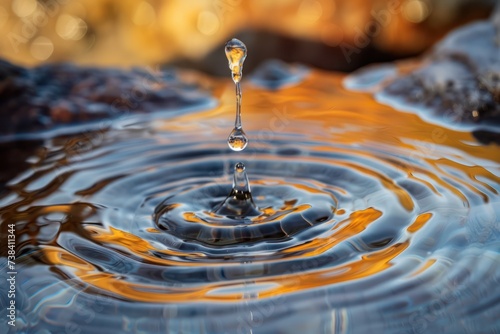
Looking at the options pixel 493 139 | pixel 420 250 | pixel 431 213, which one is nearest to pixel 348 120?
pixel 493 139

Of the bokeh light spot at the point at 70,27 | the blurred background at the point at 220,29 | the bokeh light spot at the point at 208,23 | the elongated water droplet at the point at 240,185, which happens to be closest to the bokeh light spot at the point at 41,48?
the blurred background at the point at 220,29

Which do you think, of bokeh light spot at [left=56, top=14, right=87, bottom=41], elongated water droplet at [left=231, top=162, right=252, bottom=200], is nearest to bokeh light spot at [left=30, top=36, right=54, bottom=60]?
bokeh light spot at [left=56, top=14, right=87, bottom=41]

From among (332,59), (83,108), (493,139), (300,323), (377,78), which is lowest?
(300,323)

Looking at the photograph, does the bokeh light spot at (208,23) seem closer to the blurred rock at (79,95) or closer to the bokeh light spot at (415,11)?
the bokeh light spot at (415,11)

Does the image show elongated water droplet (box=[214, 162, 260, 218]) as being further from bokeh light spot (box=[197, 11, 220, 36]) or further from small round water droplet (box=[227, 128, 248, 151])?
bokeh light spot (box=[197, 11, 220, 36])

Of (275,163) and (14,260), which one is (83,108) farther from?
(14,260)

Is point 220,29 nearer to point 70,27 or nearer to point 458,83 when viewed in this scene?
point 70,27
